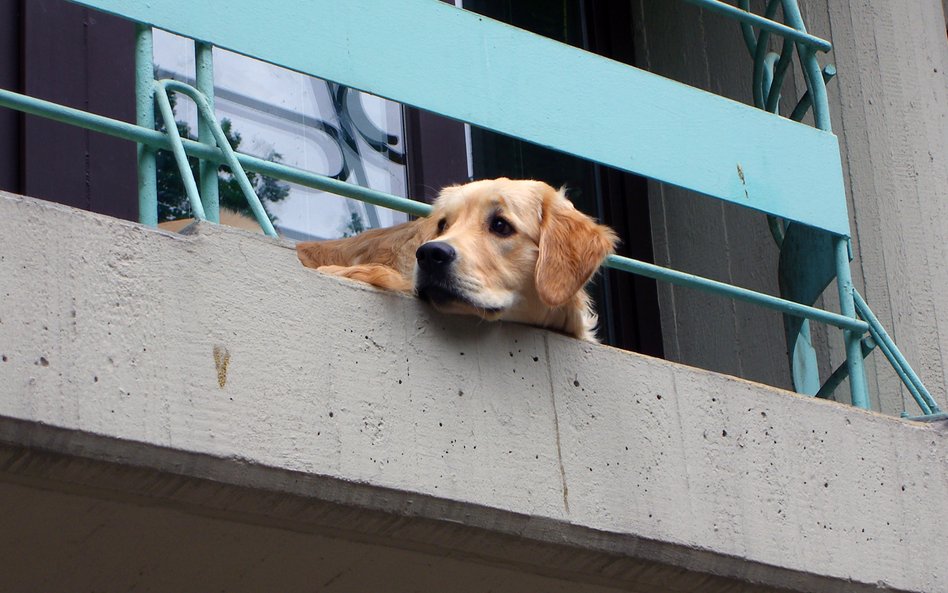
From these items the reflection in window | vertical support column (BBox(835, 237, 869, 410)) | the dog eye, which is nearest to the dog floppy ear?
the dog eye

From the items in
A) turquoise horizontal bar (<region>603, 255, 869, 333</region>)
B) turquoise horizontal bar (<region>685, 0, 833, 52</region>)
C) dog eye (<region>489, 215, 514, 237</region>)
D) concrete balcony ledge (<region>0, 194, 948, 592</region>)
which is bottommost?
concrete balcony ledge (<region>0, 194, 948, 592</region>)

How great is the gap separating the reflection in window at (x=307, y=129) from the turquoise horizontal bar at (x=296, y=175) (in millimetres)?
1409

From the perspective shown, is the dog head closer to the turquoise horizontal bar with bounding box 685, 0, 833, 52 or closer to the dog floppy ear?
the dog floppy ear

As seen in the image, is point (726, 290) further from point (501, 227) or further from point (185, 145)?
point (185, 145)

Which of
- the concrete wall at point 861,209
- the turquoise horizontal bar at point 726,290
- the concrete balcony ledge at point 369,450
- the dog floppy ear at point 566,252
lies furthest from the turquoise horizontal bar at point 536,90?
the concrete wall at point 861,209

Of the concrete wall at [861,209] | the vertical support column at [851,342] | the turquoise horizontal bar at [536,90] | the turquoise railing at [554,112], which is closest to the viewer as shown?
the turquoise railing at [554,112]

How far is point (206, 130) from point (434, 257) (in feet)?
2.35

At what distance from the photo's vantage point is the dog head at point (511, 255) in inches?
167

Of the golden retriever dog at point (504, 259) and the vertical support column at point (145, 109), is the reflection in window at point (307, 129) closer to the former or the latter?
the golden retriever dog at point (504, 259)

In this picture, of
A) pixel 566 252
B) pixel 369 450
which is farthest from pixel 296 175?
pixel 566 252

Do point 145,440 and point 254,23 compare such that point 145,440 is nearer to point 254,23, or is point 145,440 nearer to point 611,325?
point 254,23

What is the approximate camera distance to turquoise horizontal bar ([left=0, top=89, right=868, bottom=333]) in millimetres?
3621

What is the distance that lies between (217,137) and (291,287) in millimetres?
447

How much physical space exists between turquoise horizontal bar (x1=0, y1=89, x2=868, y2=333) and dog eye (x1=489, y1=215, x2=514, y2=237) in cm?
21
